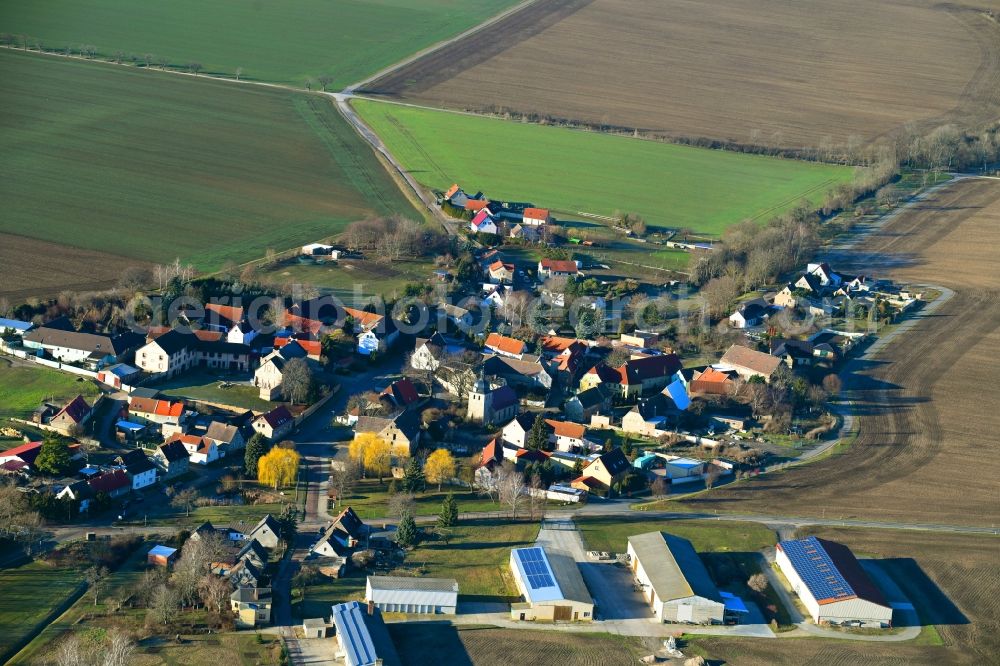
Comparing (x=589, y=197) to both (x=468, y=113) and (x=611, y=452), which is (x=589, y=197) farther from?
(x=611, y=452)

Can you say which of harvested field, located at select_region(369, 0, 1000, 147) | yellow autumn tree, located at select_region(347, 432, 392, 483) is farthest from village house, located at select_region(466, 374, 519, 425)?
harvested field, located at select_region(369, 0, 1000, 147)

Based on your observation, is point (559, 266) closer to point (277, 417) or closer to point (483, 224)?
point (483, 224)

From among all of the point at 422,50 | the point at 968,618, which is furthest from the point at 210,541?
the point at 422,50

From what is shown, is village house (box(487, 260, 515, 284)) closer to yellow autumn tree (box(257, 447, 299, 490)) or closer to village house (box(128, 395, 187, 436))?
village house (box(128, 395, 187, 436))

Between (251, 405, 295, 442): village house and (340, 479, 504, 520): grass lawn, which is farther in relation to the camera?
(251, 405, 295, 442): village house

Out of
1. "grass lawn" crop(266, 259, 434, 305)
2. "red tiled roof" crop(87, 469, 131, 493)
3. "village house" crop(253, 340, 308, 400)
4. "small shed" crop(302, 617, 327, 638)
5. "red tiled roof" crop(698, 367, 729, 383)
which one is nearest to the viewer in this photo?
"small shed" crop(302, 617, 327, 638)

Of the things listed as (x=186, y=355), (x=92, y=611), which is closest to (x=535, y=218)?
(x=186, y=355)

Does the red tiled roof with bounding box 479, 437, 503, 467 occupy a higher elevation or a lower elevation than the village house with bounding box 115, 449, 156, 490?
higher
